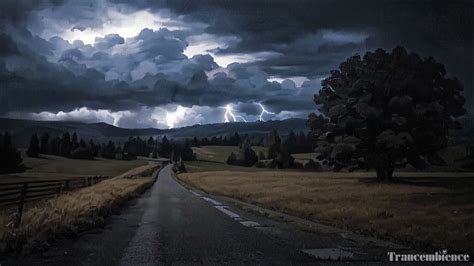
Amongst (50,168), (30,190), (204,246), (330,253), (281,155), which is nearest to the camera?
(330,253)

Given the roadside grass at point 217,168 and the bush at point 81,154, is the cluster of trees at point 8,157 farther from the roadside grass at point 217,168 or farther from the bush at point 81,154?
the roadside grass at point 217,168

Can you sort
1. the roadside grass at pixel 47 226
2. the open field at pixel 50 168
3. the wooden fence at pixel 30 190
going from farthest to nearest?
→ the open field at pixel 50 168 → the wooden fence at pixel 30 190 → the roadside grass at pixel 47 226

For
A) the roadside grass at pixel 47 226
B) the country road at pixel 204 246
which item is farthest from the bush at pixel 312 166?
the country road at pixel 204 246

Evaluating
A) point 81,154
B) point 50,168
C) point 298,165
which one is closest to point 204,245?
point 50,168

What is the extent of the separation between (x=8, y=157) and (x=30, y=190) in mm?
3985

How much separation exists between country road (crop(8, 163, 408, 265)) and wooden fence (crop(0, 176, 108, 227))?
3457mm

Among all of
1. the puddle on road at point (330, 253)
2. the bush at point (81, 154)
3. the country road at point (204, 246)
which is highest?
the bush at point (81, 154)

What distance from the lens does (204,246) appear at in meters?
11.3

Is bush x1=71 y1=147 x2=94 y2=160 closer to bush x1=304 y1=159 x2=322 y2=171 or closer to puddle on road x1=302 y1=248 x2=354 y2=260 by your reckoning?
bush x1=304 y1=159 x2=322 y2=171

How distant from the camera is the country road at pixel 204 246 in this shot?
31.1 feet

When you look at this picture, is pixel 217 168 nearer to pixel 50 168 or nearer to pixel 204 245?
pixel 50 168

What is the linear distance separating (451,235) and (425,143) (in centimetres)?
3161

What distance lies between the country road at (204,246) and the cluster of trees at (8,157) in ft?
37.6

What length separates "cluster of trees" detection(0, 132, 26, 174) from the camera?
25016mm
